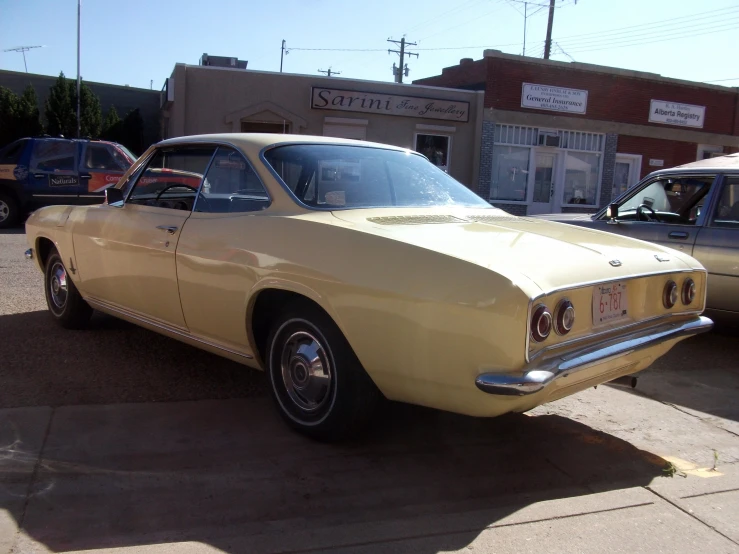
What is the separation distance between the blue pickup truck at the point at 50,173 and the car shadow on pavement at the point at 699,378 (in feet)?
36.4

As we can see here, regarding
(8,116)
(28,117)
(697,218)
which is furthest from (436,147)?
(697,218)

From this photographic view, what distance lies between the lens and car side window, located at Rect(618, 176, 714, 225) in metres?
6.40

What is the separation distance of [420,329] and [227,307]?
1.35 metres

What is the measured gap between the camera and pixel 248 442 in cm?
372

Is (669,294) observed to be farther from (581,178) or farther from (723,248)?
(581,178)

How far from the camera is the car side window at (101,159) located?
13969mm

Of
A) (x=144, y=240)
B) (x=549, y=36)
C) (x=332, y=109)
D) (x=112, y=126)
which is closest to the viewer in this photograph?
(x=144, y=240)

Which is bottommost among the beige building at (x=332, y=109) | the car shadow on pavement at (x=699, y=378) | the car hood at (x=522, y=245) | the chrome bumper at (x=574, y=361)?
the car shadow on pavement at (x=699, y=378)

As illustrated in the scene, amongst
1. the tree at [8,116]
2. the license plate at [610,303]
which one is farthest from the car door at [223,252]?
the tree at [8,116]

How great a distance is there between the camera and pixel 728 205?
19.9 ft

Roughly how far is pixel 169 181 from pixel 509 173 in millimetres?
17357

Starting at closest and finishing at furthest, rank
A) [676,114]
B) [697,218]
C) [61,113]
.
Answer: [697,218] → [61,113] → [676,114]

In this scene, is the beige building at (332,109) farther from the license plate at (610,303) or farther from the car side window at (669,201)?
the license plate at (610,303)

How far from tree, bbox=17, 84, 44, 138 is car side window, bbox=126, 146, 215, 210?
2014 centimetres
